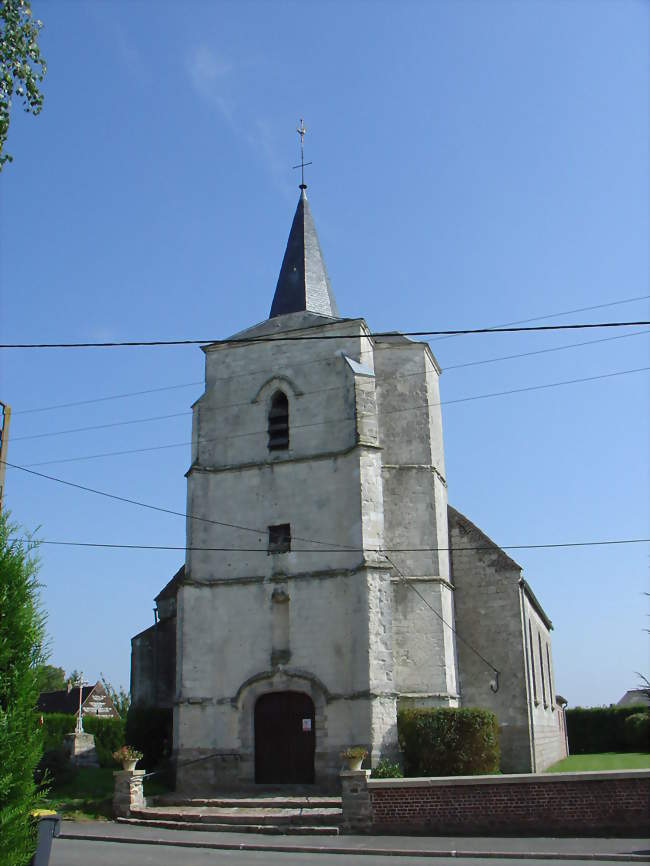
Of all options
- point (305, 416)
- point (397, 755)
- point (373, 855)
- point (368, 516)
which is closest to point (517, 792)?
point (373, 855)

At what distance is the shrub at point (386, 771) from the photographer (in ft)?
57.8

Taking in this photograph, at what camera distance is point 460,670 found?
887 inches

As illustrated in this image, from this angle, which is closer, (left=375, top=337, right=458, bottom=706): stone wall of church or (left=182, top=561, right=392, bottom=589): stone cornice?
(left=182, top=561, right=392, bottom=589): stone cornice

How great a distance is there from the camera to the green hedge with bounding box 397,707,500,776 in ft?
59.5

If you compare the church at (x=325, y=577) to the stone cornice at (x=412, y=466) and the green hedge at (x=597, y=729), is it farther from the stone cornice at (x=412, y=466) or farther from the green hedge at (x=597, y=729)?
the green hedge at (x=597, y=729)

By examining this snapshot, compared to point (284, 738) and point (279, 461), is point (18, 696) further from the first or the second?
point (279, 461)

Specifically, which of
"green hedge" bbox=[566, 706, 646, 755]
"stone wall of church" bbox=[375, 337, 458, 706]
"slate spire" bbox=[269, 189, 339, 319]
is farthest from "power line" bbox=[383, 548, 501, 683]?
"green hedge" bbox=[566, 706, 646, 755]

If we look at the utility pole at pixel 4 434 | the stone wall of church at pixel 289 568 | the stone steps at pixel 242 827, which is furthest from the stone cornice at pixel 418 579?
the utility pole at pixel 4 434

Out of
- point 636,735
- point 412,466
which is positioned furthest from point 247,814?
point 636,735

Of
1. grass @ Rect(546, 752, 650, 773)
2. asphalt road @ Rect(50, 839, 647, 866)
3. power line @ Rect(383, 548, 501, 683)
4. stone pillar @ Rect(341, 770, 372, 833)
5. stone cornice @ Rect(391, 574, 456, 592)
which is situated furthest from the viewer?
grass @ Rect(546, 752, 650, 773)

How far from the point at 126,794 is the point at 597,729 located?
28.5 meters

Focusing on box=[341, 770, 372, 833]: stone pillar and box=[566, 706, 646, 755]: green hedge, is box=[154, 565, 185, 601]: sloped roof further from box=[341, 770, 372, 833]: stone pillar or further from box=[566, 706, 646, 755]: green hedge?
box=[566, 706, 646, 755]: green hedge

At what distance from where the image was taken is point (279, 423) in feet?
74.2

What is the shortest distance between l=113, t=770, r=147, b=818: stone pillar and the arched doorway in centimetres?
316
